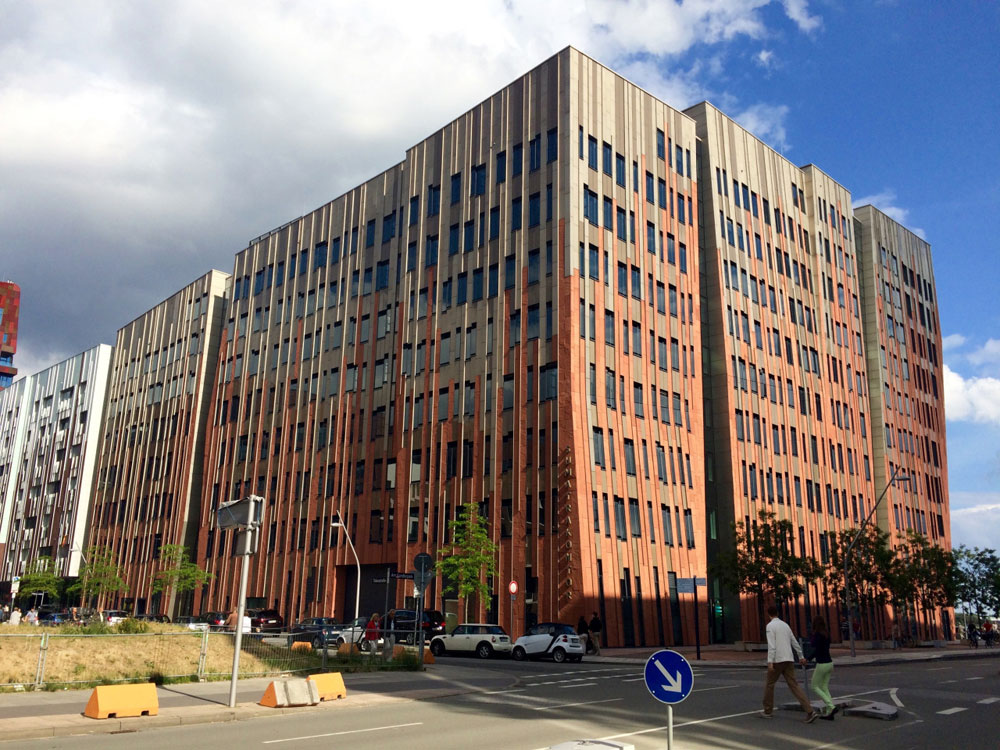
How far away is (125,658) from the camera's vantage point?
68.8 ft

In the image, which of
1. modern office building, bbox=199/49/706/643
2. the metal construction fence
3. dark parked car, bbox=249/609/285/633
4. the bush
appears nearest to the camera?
the metal construction fence

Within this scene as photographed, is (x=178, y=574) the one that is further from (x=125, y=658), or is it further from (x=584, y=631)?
(x=125, y=658)

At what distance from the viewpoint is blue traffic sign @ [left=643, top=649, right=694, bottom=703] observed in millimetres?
8922

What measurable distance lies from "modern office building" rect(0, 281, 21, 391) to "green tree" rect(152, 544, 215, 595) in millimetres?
78561

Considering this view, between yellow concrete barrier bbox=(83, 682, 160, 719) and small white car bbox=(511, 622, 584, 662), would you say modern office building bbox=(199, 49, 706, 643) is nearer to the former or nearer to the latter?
small white car bbox=(511, 622, 584, 662)

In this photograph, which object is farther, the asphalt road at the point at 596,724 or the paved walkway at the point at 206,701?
the paved walkway at the point at 206,701

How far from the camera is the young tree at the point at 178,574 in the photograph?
227 feet

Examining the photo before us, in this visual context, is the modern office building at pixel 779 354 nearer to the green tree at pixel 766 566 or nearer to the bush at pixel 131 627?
the green tree at pixel 766 566

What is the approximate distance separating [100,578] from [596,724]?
2953 inches

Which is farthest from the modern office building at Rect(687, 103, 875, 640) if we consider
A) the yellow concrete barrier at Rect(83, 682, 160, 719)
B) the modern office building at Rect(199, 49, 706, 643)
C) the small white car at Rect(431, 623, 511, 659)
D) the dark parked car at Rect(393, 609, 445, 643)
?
the yellow concrete barrier at Rect(83, 682, 160, 719)

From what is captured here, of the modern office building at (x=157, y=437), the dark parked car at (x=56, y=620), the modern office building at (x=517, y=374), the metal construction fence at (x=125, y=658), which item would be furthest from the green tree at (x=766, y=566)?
the modern office building at (x=157, y=437)

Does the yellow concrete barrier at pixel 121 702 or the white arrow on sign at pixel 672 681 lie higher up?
the white arrow on sign at pixel 672 681

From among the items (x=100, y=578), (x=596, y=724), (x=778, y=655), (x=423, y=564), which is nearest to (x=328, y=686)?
(x=596, y=724)

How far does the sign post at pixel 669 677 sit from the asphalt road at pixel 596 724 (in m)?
3.31
